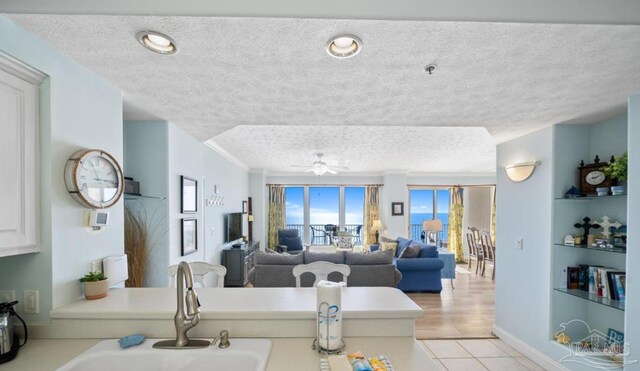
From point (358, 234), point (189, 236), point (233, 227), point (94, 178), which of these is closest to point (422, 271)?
point (233, 227)

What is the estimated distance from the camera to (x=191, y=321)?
4.25 feet

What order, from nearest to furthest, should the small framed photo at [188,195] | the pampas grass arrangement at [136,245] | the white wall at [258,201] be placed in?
the pampas grass arrangement at [136,245] < the small framed photo at [188,195] < the white wall at [258,201]

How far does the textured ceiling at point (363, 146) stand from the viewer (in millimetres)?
4074

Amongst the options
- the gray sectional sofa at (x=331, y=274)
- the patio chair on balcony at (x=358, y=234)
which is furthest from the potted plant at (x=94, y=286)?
the patio chair on balcony at (x=358, y=234)

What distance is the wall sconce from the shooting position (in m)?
2.98

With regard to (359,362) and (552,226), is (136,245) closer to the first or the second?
(359,362)

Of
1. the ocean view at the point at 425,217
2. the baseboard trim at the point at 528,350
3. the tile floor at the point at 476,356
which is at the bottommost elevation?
the tile floor at the point at 476,356

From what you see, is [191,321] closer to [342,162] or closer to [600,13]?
[600,13]

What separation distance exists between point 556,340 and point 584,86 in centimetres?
237

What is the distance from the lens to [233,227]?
545 centimetres

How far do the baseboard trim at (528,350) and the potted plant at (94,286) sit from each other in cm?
377

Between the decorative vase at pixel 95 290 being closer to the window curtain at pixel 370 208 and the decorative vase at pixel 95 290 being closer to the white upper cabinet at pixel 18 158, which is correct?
the white upper cabinet at pixel 18 158

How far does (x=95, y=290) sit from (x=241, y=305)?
841mm

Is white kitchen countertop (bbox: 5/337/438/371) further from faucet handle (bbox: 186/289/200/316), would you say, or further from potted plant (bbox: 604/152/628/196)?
potted plant (bbox: 604/152/628/196)
